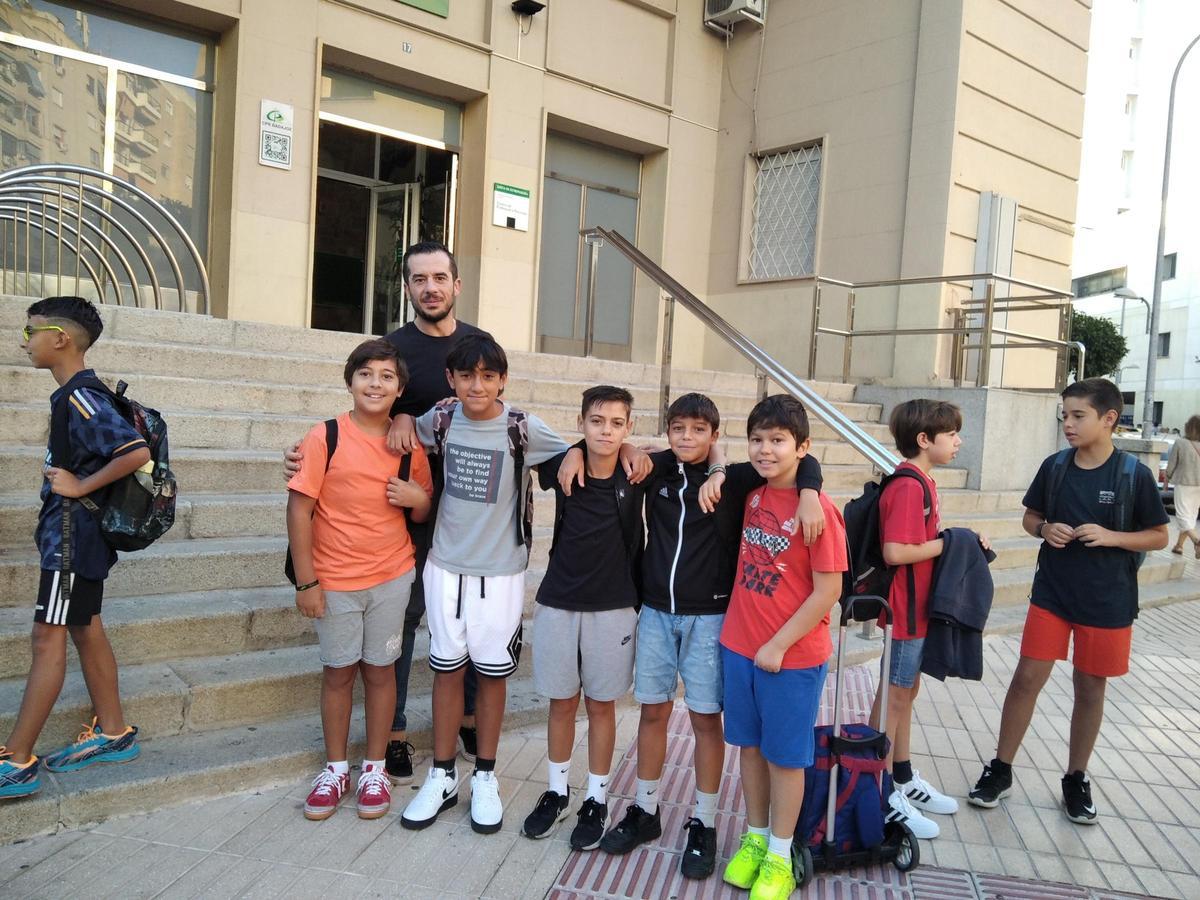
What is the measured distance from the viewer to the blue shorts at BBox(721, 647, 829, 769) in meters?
2.62

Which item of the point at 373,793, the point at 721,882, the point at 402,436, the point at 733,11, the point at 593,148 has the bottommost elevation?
the point at 721,882

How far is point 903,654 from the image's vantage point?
A: 3.20 metres

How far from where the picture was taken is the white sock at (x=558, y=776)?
119 inches

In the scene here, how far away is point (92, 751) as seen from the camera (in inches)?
115

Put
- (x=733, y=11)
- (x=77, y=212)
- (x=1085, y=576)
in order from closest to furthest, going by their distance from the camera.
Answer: (x=1085, y=576) < (x=77, y=212) < (x=733, y=11)

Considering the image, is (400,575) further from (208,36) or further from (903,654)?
(208,36)

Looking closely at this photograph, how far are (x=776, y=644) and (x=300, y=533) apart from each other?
1575 mm

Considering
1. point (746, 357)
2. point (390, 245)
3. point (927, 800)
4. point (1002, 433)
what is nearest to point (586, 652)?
point (927, 800)

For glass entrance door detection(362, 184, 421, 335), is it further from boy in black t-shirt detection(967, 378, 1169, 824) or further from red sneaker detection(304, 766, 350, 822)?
boy in black t-shirt detection(967, 378, 1169, 824)

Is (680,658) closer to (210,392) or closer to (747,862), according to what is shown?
(747,862)

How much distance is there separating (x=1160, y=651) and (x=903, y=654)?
3677 mm

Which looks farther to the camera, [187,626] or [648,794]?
[187,626]

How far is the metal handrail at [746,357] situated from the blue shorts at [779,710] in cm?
173

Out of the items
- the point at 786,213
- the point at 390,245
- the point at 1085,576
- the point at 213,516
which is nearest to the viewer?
the point at 1085,576
